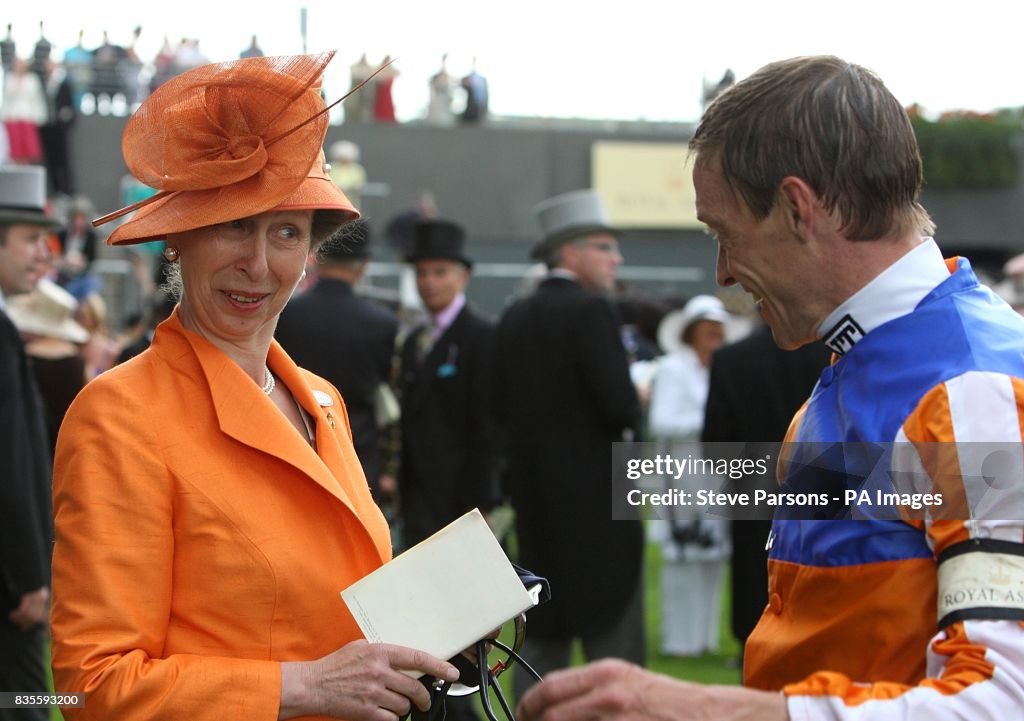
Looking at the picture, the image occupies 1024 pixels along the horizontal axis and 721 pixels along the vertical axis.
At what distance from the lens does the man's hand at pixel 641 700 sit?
5.25ft

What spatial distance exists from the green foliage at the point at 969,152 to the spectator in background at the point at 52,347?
73.5 feet

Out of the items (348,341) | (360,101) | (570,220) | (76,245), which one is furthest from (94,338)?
(360,101)

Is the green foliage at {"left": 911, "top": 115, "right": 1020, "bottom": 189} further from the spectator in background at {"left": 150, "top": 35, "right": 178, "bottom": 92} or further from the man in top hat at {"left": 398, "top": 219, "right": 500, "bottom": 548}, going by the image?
the man in top hat at {"left": 398, "top": 219, "right": 500, "bottom": 548}

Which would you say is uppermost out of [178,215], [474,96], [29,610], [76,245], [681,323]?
[474,96]

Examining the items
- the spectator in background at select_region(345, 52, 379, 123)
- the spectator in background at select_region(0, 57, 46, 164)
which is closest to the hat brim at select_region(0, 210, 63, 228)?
the spectator in background at select_region(0, 57, 46, 164)

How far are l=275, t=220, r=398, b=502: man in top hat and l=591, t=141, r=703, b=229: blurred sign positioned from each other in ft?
61.4

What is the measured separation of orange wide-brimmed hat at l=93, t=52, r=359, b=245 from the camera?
2.21m

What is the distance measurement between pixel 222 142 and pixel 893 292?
117cm

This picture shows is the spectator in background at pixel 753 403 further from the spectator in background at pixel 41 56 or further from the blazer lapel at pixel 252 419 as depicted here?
the spectator in background at pixel 41 56

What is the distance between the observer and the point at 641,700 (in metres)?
1.61

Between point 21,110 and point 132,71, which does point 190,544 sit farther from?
point 132,71

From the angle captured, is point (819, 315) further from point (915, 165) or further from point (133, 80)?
point (133, 80)

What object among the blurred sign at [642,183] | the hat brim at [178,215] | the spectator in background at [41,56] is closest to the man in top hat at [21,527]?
the hat brim at [178,215]

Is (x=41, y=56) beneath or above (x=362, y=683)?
above
